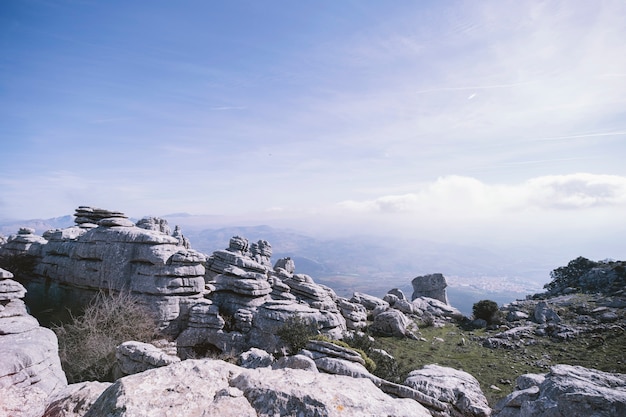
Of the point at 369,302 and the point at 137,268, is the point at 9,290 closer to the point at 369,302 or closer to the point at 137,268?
the point at 137,268

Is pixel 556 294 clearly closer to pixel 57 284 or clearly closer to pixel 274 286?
pixel 274 286

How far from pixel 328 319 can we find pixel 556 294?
176 feet

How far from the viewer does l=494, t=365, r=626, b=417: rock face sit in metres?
7.45

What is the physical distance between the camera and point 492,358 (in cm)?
2819

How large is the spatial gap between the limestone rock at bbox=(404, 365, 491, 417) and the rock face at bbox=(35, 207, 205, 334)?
76.0ft

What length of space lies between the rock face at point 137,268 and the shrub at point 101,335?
4.51 ft

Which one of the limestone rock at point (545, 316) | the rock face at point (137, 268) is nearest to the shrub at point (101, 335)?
the rock face at point (137, 268)

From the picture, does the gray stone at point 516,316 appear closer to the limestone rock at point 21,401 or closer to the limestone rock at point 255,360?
the limestone rock at point 255,360

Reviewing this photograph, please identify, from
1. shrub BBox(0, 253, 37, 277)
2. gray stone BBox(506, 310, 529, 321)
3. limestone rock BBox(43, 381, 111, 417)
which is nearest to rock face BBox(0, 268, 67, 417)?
limestone rock BBox(43, 381, 111, 417)

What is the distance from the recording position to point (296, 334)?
23391 millimetres

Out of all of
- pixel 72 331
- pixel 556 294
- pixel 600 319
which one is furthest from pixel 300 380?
pixel 556 294

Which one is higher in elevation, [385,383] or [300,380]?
[300,380]

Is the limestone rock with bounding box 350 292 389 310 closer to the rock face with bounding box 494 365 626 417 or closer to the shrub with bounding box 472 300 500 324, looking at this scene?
the shrub with bounding box 472 300 500 324

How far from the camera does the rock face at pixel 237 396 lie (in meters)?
4.84
